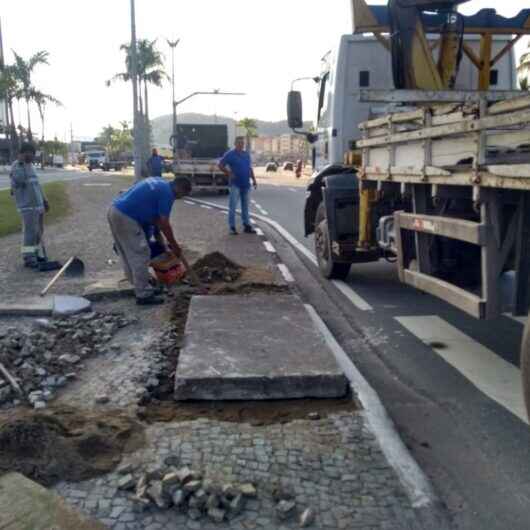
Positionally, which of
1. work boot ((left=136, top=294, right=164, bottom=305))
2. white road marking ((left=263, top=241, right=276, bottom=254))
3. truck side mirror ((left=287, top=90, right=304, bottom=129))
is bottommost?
white road marking ((left=263, top=241, right=276, bottom=254))

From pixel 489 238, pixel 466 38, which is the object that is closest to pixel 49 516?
pixel 489 238

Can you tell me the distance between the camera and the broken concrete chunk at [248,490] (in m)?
3.40

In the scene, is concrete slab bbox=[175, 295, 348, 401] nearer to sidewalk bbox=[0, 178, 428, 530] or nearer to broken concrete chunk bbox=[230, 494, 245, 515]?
sidewalk bbox=[0, 178, 428, 530]

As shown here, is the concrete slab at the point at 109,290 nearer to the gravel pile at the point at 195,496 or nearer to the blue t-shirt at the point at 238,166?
the gravel pile at the point at 195,496

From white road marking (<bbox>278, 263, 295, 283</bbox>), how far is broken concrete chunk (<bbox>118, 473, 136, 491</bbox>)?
5.71m

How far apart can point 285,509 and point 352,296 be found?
5108 mm

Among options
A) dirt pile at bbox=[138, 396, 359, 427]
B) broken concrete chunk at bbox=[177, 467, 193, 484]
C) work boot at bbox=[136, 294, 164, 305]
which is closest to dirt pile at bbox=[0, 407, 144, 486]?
dirt pile at bbox=[138, 396, 359, 427]

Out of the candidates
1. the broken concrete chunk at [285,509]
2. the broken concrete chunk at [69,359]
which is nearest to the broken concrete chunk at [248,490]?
the broken concrete chunk at [285,509]

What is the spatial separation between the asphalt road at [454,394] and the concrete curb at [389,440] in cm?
9

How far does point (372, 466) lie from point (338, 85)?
5.83 metres

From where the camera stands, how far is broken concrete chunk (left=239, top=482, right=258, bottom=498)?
340 centimetres

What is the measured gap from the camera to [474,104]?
4.70m

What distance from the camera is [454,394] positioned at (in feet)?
16.3

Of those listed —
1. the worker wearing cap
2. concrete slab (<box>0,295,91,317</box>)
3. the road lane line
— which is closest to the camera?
concrete slab (<box>0,295,91,317</box>)
